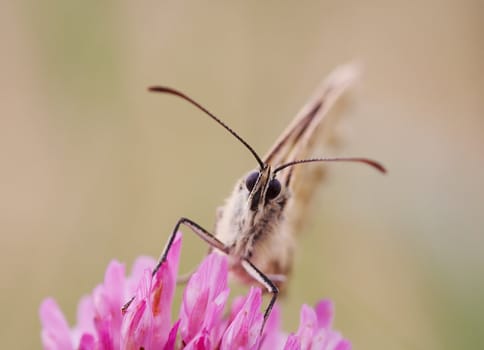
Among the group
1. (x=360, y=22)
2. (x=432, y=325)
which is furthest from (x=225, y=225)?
(x=360, y=22)

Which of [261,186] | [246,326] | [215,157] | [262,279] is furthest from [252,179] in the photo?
[215,157]

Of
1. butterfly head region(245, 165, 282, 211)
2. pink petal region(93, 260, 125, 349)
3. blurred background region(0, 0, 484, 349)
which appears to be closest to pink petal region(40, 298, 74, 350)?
pink petal region(93, 260, 125, 349)

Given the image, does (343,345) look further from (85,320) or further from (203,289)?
(85,320)

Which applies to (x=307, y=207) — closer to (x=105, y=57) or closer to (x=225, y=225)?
(x=225, y=225)

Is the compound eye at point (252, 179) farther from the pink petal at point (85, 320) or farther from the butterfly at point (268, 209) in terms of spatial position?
the pink petal at point (85, 320)

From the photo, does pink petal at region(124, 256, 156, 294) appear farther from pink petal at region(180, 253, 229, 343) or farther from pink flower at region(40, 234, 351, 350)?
pink petal at region(180, 253, 229, 343)

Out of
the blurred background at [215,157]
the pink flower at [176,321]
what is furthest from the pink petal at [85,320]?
the blurred background at [215,157]

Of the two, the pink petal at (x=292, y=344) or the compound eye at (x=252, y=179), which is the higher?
the compound eye at (x=252, y=179)

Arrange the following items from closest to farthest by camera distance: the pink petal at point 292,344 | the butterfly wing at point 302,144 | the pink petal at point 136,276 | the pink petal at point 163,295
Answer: the pink petal at point 292,344 → the pink petal at point 163,295 → the pink petal at point 136,276 → the butterfly wing at point 302,144
